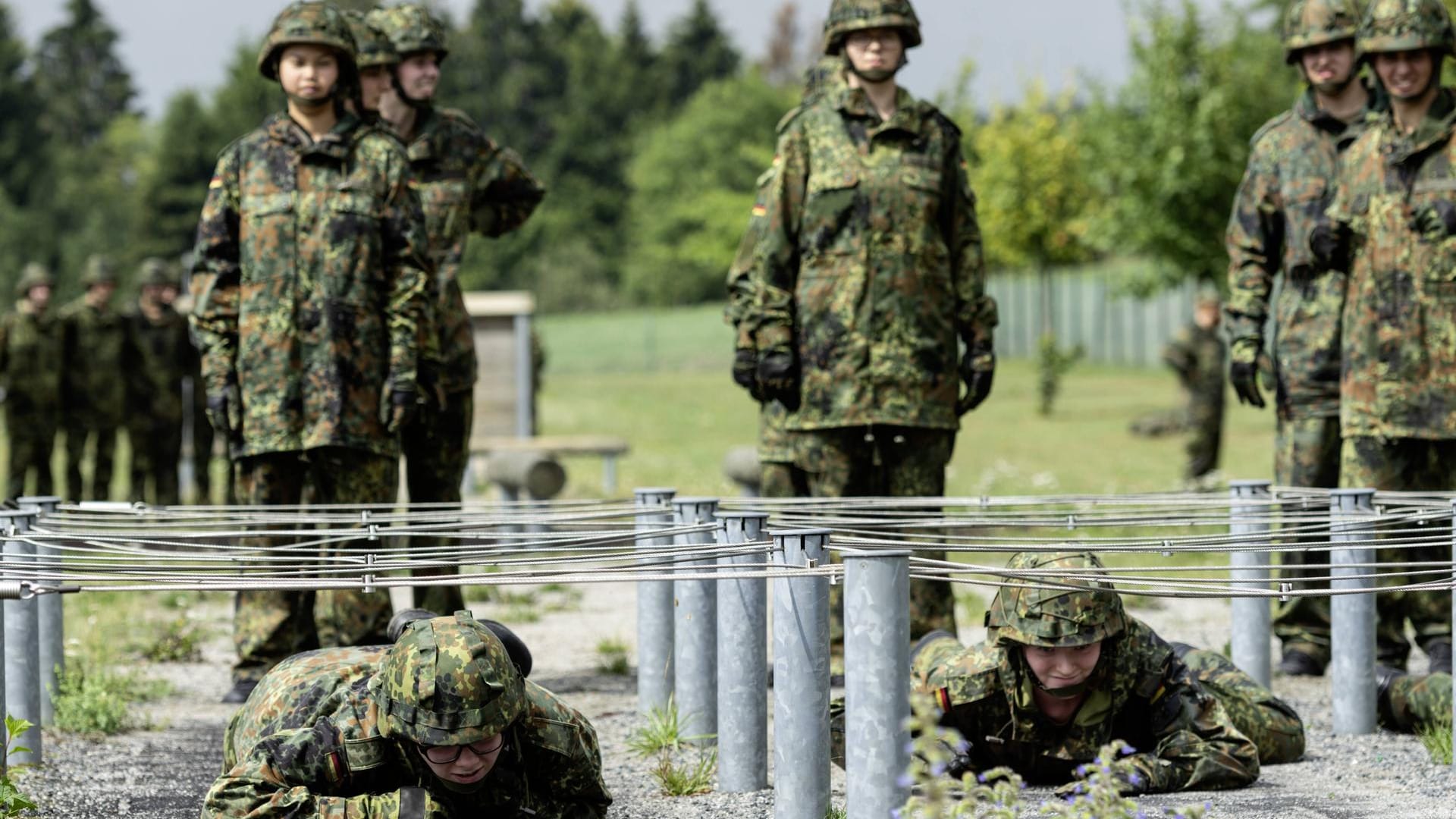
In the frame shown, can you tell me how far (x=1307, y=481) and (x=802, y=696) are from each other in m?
3.82

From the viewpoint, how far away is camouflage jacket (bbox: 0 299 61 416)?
18.3 meters

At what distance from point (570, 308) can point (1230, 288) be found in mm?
66845

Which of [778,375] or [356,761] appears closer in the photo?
[356,761]

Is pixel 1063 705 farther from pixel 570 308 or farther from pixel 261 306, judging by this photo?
pixel 570 308

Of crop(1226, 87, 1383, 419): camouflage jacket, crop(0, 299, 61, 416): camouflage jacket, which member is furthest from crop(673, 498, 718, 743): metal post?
crop(0, 299, 61, 416): camouflage jacket

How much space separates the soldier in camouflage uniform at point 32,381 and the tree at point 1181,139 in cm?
1691

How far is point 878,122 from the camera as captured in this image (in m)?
8.34

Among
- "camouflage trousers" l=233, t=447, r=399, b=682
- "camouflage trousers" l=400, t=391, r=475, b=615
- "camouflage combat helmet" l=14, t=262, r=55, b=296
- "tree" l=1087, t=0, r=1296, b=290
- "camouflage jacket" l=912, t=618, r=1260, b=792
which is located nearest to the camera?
"camouflage jacket" l=912, t=618, r=1260, b=792

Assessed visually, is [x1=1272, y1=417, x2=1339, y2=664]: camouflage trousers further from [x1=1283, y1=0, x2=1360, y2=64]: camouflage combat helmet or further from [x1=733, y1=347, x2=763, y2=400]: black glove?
[x1=733, y1=347, x2=763, y2=400]: black glove

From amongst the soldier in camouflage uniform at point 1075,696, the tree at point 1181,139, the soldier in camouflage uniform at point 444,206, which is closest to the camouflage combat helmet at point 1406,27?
the soldier in camouflage uniform at point 1075,696

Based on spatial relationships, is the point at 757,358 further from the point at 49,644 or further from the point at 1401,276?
the point at 49,644

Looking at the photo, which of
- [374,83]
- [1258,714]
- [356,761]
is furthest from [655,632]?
[374,83]

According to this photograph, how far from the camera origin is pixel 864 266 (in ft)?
27.2

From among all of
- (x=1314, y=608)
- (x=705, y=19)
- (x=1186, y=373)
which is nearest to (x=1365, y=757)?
(x=1314, y=608)
